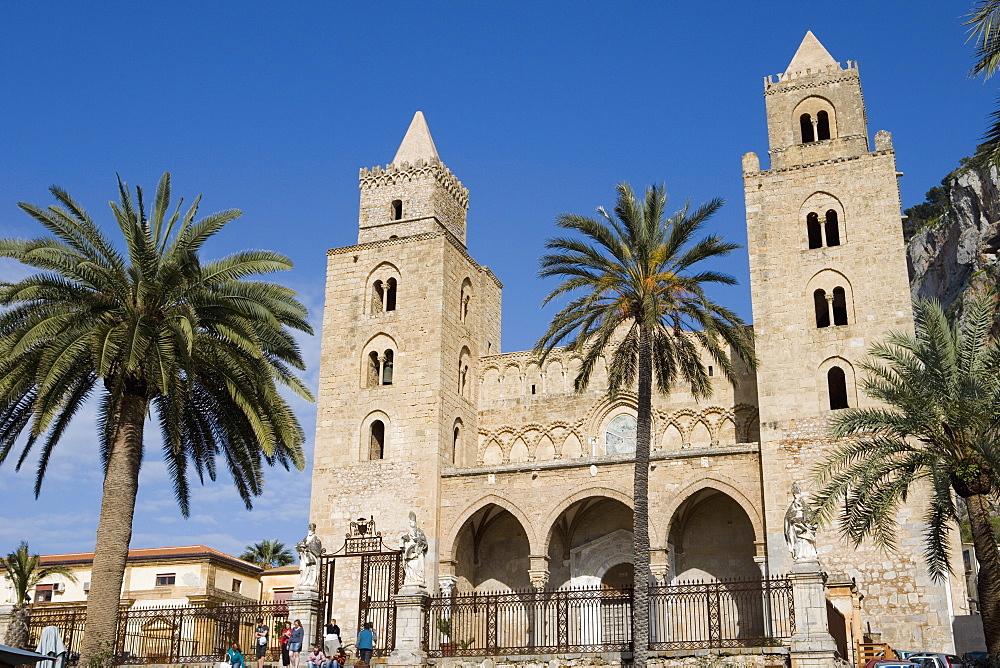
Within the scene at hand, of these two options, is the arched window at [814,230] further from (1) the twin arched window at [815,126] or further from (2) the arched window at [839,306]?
(1) the twin arched window at [815,126]

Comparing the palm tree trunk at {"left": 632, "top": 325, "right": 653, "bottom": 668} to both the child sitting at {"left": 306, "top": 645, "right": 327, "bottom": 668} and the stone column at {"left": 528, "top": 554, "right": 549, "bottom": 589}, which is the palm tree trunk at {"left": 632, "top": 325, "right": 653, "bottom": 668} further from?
the stone column at {"left": 528, "top": 554, "right": 549, "bottom": 589}

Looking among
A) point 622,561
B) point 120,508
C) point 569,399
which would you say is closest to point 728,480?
point 622,561

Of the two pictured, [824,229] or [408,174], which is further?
[408,174]

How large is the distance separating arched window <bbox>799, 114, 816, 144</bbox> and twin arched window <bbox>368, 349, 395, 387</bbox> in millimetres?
13787

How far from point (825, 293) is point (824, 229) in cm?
195

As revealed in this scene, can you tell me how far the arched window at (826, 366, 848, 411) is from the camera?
89.5 feet

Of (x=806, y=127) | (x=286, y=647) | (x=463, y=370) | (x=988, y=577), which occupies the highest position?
(x=806, y=127)

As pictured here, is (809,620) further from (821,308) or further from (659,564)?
(821,308)

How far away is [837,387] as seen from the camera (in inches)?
1088

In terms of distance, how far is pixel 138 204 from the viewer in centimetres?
1920

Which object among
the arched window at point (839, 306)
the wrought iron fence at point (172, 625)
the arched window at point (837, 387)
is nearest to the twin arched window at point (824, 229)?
the arched window at point (839, 306)

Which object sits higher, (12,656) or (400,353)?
(400,353)

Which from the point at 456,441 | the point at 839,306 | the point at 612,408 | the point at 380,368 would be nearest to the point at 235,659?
the point at 456,441

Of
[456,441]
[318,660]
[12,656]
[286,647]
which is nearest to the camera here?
[12,656]
